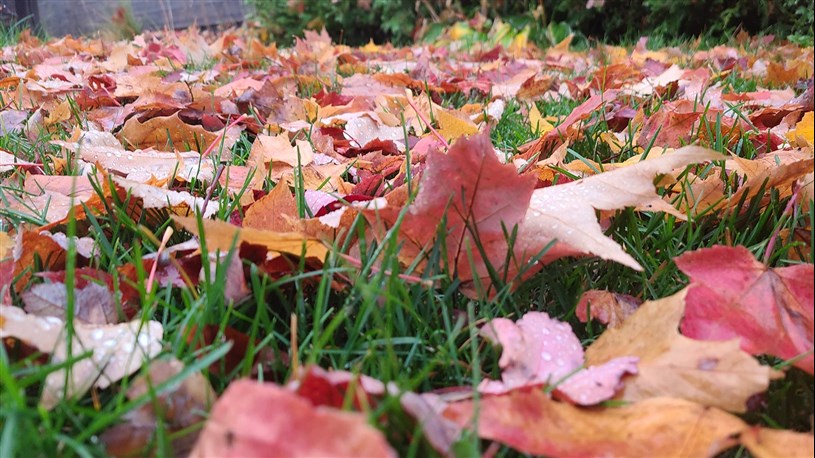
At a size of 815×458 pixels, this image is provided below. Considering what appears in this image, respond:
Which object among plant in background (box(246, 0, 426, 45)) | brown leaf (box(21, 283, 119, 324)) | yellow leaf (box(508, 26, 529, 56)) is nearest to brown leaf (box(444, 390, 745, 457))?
brown leaf (box(21, 283, 119, 324))

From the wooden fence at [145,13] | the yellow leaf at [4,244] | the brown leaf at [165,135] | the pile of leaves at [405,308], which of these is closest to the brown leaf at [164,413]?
the pile of leaves at [405,308]

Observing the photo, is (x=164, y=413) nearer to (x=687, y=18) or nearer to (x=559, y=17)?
(x=687, y=18)

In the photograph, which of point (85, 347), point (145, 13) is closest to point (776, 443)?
point (85, 347)

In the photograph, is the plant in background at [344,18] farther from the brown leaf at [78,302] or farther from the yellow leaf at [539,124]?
the brown leaf at [78,302]

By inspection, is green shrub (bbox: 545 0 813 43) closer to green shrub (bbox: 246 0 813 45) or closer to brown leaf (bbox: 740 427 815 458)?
green shrub (bbox: 246 0 813 45)

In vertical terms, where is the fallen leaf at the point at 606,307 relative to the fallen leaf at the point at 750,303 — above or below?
below
